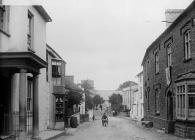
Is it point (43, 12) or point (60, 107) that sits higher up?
point (43, 12)

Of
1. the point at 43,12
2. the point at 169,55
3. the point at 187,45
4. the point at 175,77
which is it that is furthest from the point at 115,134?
the point at 43,12

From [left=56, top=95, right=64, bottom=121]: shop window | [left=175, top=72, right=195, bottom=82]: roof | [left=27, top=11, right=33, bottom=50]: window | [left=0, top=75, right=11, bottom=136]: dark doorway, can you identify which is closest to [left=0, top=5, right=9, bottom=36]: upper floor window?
[left=0, top=75, right=11, bottom=136]: dark doorway

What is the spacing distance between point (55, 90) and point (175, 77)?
34.7 feet

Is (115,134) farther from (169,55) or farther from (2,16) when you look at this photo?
(2,16)

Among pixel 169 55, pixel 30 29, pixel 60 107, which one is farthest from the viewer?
pixel 60 107

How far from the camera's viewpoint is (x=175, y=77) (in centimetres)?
2647

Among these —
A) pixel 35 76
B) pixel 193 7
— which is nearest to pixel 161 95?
pixel 193 7

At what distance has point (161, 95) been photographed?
32375 mm

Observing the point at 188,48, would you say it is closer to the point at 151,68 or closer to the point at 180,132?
the point at 180,132

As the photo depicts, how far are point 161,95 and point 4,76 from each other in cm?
1737

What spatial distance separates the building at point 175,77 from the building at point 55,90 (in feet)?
26.3


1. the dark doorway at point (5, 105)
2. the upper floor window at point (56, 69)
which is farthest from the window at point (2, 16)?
the upper floor window at point (56, 69)

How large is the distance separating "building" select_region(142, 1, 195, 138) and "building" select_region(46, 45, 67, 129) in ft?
26.3

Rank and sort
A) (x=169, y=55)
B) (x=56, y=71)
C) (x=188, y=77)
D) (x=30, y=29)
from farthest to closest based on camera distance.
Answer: (x=56, y=71), (x=169, y=55), (x=188, y=77), (x=30, y=29)
